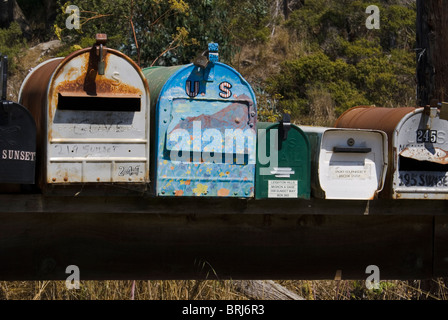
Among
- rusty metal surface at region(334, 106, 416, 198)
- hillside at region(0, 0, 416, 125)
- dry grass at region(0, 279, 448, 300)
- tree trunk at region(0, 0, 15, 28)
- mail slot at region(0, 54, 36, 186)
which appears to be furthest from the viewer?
tree trunk at region(0, 0, 15, 28)

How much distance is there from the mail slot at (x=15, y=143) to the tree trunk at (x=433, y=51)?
86.7 inches

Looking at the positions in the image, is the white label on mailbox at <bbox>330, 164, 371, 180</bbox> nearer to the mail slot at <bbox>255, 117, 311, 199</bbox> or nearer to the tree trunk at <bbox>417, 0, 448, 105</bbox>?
the mail slot at <bbox>255, 117, 311, 199</bbox>

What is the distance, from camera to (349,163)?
2.62 m

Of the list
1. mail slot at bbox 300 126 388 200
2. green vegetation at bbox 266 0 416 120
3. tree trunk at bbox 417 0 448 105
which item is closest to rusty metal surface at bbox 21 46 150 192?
mail slot at bbox 300 126 388 200

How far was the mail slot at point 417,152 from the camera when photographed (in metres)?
2.60

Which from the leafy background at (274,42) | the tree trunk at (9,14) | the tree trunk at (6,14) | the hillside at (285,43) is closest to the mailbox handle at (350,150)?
the leafy background at (274,42)

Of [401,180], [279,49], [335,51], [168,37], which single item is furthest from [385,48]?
[401,180]

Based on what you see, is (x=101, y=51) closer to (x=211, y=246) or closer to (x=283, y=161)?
(x=283, y=161)

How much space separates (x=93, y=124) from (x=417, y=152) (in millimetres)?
1227

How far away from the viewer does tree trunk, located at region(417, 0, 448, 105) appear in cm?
359

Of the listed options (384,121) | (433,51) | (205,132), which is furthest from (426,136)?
(433,51)

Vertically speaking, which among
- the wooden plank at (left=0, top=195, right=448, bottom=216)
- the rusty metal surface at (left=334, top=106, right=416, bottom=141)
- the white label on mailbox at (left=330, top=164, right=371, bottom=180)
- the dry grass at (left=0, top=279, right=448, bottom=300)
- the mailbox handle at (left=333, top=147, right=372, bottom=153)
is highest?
the rusty metal surface at (left=334, top=106, right=416, bottom=141)
